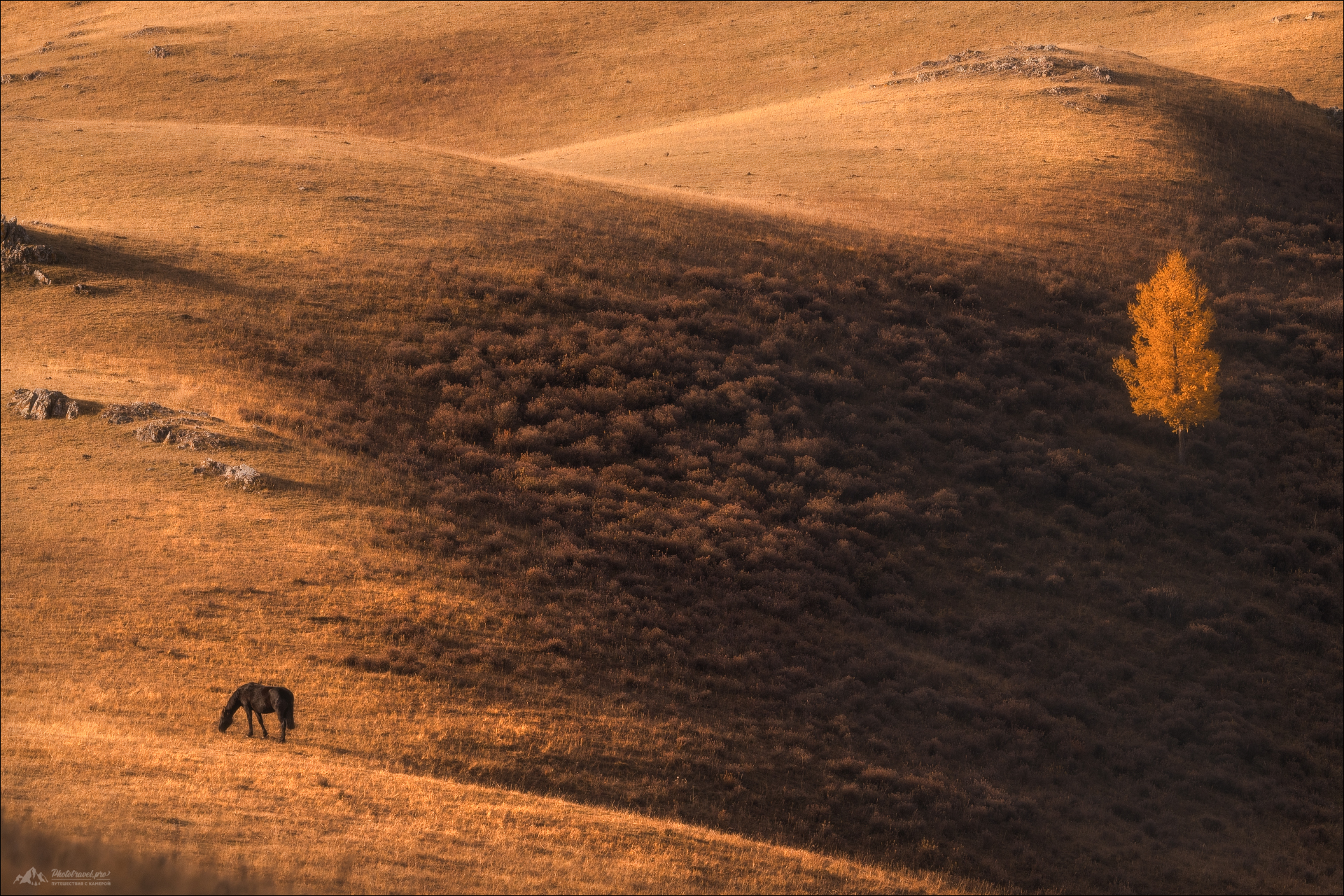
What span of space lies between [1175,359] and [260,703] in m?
33.0

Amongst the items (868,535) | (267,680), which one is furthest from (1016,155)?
(267,680)

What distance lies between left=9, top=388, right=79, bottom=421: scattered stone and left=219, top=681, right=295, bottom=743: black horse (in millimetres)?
13502

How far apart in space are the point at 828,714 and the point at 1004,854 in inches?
181

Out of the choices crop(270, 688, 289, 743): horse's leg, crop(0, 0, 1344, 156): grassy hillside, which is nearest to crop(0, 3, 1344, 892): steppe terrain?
crop(270, 688, 289, 743): horse's leg

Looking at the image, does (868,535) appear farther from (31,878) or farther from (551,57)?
(551,57)

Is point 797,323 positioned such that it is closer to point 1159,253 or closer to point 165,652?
point 1159,253

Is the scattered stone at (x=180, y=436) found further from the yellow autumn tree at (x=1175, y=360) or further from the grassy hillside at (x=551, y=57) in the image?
the grassy hillside at (x=551, y=57)

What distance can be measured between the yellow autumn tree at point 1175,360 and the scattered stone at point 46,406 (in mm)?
33998

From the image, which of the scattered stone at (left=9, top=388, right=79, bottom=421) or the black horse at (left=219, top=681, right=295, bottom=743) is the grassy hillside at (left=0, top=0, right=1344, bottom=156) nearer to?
the scattered stone at (left=9, top=388, right=79, bottom=421)

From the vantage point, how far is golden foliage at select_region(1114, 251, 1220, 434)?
36188 mm

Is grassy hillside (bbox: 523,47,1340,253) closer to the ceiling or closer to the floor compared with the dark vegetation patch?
closer to the ceiling

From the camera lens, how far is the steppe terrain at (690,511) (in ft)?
58.1

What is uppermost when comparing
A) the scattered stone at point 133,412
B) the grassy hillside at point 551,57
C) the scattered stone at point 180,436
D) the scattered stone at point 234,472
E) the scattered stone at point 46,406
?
the grassy hillside at point 551,57

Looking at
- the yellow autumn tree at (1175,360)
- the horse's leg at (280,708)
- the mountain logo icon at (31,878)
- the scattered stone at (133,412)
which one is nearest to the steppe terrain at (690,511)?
the mountain logo icon at (31,878)
